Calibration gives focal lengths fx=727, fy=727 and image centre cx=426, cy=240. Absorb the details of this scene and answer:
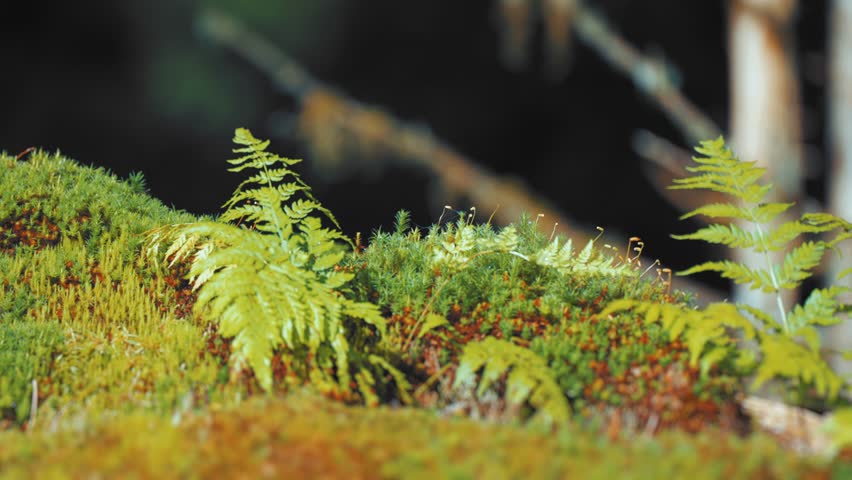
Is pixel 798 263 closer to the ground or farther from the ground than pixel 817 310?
farther from the ground

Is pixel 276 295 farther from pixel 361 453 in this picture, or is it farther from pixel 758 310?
pixel 758 310

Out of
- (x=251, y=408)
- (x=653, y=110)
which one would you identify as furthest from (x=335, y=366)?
(x=653, y=110)

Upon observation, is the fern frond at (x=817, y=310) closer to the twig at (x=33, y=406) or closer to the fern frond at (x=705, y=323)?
the fern frond at (x=705, y=323)

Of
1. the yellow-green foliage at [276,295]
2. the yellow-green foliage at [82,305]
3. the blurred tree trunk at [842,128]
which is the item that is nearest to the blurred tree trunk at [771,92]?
the blurred tree trunk at [842,128]

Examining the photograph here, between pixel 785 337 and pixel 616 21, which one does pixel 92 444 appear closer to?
pixel 785 337

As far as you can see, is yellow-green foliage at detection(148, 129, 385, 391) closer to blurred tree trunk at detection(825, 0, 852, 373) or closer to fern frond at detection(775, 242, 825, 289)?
fern frond at detection(775, 242, 825, 289)

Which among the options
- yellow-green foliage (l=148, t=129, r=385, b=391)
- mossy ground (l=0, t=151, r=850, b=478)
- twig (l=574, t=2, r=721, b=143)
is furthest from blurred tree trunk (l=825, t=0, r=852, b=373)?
yellow-green foliage (l=148, t=129, r=385, b=391)

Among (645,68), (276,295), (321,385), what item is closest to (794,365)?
(321,385)
